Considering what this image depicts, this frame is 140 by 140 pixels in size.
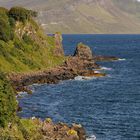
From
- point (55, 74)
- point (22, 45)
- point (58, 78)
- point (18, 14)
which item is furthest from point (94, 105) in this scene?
point (18, 14)

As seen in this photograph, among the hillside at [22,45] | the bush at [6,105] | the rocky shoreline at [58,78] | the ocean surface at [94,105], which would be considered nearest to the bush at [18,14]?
the hillside at [22,45]

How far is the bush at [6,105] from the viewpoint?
66250 millimetres

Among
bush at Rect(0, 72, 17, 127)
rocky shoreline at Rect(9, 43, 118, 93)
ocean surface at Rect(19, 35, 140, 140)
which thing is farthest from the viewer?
rocky shoreline at Rect(9, 43, 118, 93)

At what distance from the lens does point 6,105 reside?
227ft

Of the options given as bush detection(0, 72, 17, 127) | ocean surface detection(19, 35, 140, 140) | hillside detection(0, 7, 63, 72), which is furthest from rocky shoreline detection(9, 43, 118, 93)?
bush detection(0, 72, 17, 127)

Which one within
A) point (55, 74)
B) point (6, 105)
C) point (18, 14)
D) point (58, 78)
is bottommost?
point (58, 78)

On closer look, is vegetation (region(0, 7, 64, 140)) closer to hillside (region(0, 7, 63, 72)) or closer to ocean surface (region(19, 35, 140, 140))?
hillside (region(0, 7, 63, 72))

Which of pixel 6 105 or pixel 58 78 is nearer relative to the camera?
pixel 6 105

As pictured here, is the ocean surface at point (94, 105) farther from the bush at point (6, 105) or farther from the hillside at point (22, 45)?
the bush at point (6, 105)

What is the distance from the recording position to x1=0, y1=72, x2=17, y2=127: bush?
6625cm

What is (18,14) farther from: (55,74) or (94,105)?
(94,105)

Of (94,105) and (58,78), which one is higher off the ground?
(58,78)

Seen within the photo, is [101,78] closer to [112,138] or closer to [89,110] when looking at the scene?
[89,110]

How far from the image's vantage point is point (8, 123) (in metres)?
66.1
